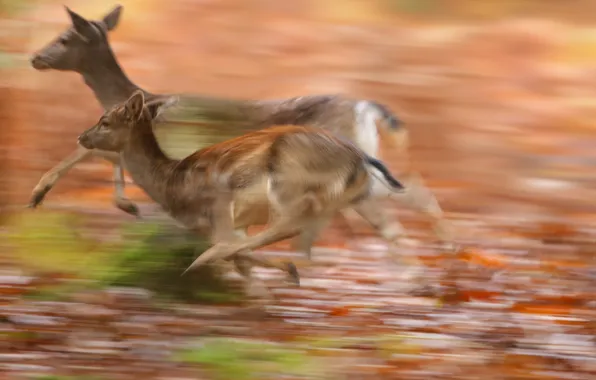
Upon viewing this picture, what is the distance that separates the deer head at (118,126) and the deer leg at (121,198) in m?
0.22

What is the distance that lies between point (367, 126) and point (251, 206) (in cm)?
132

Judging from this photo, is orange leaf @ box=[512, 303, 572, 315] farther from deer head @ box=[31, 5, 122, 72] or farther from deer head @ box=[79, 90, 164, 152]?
deer head @ box=[31, 5, 122, 72]

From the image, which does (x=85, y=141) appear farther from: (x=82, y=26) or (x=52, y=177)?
(x=82, y=26)

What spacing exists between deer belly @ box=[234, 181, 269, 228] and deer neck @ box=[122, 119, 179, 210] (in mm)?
510

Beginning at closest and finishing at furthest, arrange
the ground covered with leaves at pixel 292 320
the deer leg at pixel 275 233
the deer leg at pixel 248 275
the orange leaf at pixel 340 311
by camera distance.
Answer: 1. the ground covered with leaves at pixel 292 320
2. the deer leg at pixel 275 233
3. the deer leg at pixel 248 275
4. the orange leaf at pixel 340 311

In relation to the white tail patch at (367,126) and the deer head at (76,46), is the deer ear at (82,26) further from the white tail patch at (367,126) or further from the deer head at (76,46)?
the white tail patch at (367,126)

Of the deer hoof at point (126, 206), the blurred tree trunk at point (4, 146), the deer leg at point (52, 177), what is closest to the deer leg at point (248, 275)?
the deer hoof at point (126, 206)

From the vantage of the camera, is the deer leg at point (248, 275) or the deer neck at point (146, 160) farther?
the deer neck at point (146, 160)

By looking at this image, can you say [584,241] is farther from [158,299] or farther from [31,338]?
[31,338]

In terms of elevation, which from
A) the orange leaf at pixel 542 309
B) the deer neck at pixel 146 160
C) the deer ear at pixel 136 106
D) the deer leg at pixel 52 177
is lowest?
the orange leaf at pixel 542 309

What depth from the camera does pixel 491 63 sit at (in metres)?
12.1

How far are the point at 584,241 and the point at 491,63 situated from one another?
14.7 ft

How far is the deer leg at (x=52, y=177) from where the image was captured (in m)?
6.25

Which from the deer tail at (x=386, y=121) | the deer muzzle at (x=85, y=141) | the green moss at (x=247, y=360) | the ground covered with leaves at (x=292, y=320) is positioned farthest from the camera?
the deer tail at (x=386, y=121)
